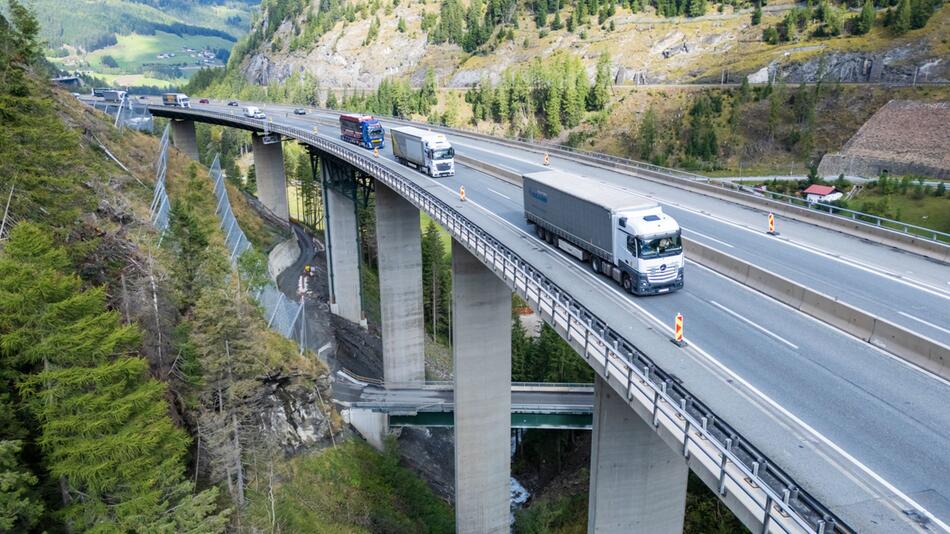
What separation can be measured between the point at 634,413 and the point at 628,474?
83.1 inches

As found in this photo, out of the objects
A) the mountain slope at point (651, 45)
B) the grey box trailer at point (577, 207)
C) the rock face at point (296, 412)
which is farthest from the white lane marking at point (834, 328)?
the mountain slope at point (651, 45)

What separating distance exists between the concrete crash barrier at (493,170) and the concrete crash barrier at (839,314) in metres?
19.4

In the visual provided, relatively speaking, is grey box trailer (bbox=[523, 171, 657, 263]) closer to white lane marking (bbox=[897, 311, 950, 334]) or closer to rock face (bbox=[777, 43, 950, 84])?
white lane marking (bbox=[897, 311, 950, 334])

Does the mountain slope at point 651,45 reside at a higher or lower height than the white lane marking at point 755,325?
higher

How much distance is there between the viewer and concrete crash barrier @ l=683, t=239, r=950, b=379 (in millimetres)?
17188

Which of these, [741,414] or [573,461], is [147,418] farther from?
[573,461]

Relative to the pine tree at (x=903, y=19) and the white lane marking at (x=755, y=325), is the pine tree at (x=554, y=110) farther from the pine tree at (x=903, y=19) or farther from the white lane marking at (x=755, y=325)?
the white lane marking at (x=755, y=325)

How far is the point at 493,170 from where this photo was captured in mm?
47562

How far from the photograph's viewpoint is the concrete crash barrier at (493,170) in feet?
146

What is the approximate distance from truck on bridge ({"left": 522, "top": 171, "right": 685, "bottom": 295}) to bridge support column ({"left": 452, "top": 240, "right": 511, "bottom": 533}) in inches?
270

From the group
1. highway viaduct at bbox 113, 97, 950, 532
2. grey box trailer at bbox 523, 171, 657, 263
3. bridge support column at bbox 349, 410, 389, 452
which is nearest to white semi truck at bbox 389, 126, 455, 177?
highway viaduct at bbox 113, 97, 950, 532

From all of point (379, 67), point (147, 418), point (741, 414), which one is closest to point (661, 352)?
point (741, 414)

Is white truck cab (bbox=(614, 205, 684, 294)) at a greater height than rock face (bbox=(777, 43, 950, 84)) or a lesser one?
lesser

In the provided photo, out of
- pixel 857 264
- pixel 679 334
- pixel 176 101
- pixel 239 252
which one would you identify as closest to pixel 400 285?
pixel 239 252
